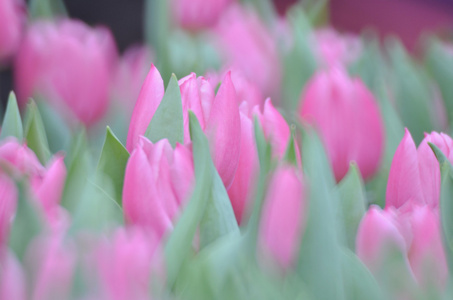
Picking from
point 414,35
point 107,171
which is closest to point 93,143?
point 107,171

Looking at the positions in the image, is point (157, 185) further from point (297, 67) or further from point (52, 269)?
point (297, 67)

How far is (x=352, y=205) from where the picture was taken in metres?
0.30

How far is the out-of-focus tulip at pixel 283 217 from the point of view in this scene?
8.7 inches

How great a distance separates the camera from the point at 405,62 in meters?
0.53

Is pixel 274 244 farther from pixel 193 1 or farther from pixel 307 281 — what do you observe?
pixel 193 1

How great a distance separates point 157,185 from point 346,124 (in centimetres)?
18

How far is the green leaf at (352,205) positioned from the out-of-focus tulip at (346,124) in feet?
0.31

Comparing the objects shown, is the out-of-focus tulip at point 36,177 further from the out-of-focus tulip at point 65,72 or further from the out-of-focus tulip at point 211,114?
the out-of-focus tulip at point 65,72

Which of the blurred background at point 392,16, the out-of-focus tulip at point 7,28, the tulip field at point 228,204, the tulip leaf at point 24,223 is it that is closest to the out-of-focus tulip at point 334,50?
the tulip field at point 228,204

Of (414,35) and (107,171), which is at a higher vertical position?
(414,35)

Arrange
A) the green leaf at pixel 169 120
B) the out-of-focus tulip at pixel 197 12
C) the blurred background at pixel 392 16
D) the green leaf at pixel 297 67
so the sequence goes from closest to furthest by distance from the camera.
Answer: the green leaf at pixel 169 120 → the green leaf at pixel 297 67 → the out-of-focus tulip at pixel 197 12 → the blurred background at pixel 392 16

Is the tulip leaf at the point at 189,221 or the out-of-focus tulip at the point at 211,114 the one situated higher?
the out-of-focus tulip at the point at 211,114

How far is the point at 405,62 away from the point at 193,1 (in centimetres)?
22

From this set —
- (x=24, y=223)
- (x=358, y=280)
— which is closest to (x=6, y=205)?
(x=24, y=223)
